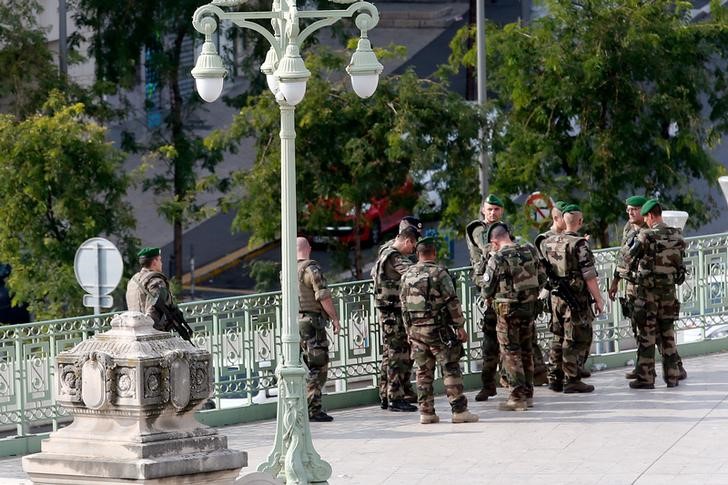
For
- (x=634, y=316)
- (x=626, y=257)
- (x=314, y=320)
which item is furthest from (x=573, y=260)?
(x=314, y=320)

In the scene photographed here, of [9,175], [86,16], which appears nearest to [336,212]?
[9,175]

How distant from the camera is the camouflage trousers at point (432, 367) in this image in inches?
667

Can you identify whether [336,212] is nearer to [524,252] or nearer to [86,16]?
[86,16]

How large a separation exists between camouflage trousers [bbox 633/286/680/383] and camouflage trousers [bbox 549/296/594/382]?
509mm

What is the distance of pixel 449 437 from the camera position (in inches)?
656

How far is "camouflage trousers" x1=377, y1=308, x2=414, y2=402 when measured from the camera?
17.8 m

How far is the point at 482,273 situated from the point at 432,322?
987mm

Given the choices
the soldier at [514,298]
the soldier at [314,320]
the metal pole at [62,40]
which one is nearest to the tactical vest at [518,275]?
the soldier at [514,298]

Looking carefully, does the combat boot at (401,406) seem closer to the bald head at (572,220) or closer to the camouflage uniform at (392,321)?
the camouflage uniform at (392,321)

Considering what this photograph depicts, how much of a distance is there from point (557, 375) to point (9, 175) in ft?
32.7

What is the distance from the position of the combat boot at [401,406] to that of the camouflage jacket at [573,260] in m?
1.88

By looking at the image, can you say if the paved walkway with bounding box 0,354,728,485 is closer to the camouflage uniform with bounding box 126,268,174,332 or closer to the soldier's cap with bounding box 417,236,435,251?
the camouflage uniform with bounding box 126,268,174,332

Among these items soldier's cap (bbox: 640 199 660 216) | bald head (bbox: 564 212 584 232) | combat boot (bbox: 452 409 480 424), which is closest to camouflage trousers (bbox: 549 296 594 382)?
bald head (bbox: 564 212 584 232)

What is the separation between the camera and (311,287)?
1733cm
